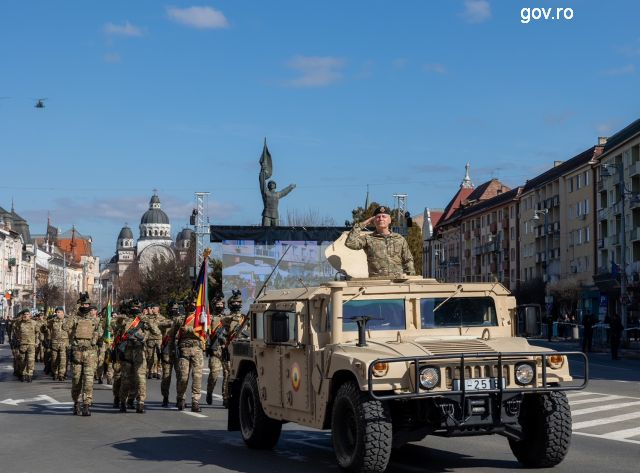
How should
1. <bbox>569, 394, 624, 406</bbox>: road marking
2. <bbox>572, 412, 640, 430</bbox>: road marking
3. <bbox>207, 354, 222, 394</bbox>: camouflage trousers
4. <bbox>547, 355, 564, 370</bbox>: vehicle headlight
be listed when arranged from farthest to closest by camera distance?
<bbox>569, 394, 624, 406</bbox>: road marking → <bbox>207, 354, 222, 394</bbox>: camouflage trousers → <bbox>572, 412, 640, 430</bbox>: road marking → <bbox>547, 355, 564, 370</bbox>: vehicle headlight

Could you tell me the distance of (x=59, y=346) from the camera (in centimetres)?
2870

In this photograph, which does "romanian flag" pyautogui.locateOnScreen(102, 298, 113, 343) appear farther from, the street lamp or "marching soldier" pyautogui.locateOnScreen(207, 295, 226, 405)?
the street lamp

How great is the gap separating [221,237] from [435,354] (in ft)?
112

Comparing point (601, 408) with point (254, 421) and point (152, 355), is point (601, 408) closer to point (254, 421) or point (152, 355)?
point (254, 421)

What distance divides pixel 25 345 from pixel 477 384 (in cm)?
2122

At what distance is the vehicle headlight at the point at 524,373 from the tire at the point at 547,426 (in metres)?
Answer: 0.41

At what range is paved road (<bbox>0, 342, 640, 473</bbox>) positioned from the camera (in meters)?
11.6

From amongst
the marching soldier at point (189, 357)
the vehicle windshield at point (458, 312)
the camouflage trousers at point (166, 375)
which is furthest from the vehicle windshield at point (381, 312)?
the camouflage trousers at point (166, 375)

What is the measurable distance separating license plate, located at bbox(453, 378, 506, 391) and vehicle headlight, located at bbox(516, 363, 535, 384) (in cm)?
21

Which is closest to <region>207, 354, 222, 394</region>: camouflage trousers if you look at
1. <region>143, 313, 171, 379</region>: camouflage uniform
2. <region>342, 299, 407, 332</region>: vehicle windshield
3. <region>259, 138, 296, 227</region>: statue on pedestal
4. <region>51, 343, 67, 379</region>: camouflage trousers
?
<region>143, 313, 171, 379</region>: camouflage uniform

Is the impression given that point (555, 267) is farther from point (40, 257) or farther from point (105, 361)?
point (40, 257)

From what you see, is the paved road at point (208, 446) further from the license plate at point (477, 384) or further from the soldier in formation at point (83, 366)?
the license plate at point (477, 384)

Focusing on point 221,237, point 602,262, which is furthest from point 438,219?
point 221,237

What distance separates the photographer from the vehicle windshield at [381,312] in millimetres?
11242
